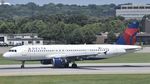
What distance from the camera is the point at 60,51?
72.7 metres

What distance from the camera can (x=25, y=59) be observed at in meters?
71.8

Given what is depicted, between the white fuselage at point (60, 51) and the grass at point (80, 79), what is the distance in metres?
16.3

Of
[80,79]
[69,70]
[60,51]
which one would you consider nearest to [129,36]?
[60,51]

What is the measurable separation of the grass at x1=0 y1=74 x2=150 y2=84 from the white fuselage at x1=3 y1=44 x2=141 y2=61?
16326mm

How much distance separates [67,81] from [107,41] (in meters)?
150

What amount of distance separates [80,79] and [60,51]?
2121 cm

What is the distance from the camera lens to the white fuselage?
71.4m

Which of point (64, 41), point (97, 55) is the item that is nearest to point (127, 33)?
point (97, 55)

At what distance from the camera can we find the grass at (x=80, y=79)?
4897 centimetres

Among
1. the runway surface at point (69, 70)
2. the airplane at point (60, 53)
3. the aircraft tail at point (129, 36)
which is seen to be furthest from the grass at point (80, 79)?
the aircraft tail at point (129, 36)

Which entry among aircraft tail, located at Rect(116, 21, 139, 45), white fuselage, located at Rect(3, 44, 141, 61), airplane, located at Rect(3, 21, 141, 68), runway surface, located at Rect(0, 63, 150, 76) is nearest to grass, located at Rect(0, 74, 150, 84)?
runway surface, located at Rect(0, 63, 150, 76)

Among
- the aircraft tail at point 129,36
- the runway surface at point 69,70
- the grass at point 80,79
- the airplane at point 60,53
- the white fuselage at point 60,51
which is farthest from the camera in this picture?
the aircraft tail at point 129,36

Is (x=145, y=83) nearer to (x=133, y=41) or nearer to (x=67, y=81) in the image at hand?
(x=67, y=81)

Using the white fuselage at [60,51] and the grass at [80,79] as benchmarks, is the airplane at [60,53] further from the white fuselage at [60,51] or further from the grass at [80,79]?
the grass at [80,79]
